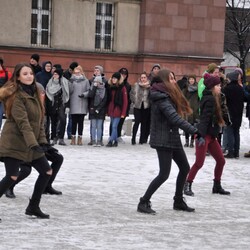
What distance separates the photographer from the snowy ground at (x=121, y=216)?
7.42 m

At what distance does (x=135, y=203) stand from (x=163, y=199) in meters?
0.58

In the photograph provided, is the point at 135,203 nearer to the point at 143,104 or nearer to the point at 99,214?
the point at 99,214

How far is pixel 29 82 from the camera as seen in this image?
8133 millimetres

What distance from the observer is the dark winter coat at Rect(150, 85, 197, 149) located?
872cm

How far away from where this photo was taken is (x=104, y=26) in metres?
29.9

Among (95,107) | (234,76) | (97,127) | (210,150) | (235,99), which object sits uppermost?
(234,76)

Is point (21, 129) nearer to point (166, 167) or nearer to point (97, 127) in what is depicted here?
point (166, 167)

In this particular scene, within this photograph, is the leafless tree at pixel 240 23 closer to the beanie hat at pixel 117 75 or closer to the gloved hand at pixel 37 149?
the beanie hat at pixel 117 75

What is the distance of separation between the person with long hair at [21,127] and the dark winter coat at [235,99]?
8.33m

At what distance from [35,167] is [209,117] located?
315 cm

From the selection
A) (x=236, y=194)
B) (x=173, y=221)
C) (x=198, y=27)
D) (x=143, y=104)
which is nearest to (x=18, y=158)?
(x=173, y=221)

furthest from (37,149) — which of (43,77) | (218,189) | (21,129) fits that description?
(43,77)

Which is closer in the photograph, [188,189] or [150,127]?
[150,127]

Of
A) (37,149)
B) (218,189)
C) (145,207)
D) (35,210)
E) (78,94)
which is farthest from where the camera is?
(78,94)
